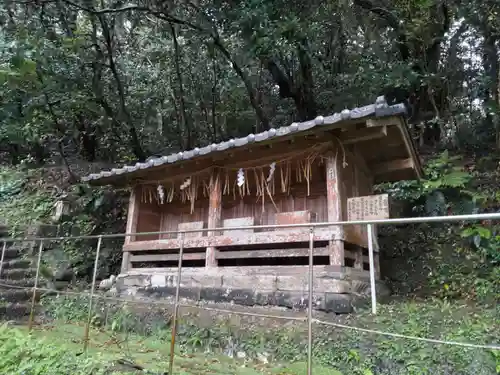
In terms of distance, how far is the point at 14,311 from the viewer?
7910 mm

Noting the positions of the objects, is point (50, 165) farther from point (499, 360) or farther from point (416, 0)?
point (499, 360)

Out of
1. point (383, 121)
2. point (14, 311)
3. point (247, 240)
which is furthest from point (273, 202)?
point (14, 311)

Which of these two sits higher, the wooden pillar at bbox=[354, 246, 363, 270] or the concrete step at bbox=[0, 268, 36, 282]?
the wooden pillar at bbox=[354, 246, 363, 270]

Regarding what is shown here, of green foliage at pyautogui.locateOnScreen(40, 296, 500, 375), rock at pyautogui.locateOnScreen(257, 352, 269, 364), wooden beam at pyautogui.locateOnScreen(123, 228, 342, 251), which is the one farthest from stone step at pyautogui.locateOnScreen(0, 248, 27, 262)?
rock at pyautogui.locateOnScreen(257, 352, 269, 364)

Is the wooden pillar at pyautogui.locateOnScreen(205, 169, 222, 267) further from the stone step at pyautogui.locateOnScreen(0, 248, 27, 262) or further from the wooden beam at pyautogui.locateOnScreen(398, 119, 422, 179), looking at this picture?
the stone step at pyautogui.locateOnScreen(0, 248, 27, 262)

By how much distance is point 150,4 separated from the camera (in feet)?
31.6

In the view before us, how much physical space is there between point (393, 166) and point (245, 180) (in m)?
2.99

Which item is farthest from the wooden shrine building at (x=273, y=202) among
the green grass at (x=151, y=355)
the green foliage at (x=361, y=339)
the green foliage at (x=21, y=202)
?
the green foliage at (x=21, y=202)

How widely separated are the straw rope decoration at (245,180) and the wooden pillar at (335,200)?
0.55 ft

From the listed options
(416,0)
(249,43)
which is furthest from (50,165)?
(416,0)

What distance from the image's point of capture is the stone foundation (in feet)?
17.7

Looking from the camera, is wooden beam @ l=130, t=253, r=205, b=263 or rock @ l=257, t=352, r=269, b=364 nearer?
rock @ l=257, t=352, r=269, b=364

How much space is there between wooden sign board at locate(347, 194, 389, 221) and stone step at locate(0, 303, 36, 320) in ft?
22.7

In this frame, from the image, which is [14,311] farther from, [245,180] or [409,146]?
[409,146]
